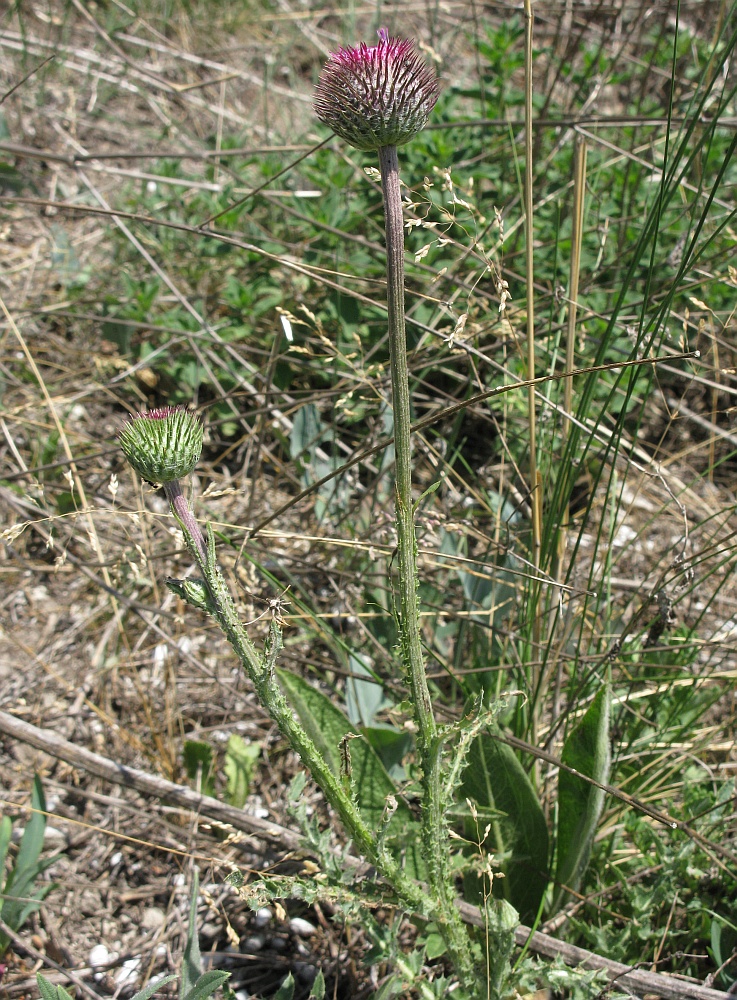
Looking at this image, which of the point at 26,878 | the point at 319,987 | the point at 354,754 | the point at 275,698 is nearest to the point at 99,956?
the point at 26,878

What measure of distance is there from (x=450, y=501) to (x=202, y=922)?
144 cm

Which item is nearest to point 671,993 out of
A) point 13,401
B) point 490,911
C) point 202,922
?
point 490,911

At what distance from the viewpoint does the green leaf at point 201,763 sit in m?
2.14

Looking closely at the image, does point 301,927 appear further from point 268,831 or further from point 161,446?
point 161,446

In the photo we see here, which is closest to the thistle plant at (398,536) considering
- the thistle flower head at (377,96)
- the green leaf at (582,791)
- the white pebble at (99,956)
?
the thistle flower head at (377,96)

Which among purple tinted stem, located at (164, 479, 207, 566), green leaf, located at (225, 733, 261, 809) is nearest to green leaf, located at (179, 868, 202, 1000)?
green leaf, located at (225, 733, 261, 809)

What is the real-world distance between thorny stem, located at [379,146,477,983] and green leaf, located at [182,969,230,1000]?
402mm

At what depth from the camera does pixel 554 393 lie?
229 centimetres

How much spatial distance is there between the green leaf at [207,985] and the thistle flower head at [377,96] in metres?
1.39

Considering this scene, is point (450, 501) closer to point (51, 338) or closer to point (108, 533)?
point (108, 533)

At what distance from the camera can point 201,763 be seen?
2.17 meters

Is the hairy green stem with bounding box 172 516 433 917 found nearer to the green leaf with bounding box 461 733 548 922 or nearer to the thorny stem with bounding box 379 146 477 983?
the thorny stem with bounding box 379 146 477 983

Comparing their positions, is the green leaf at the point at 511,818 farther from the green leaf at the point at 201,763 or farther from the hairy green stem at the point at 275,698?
the green leaf at the point at 201,763

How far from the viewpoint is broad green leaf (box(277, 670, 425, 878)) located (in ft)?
5.79
